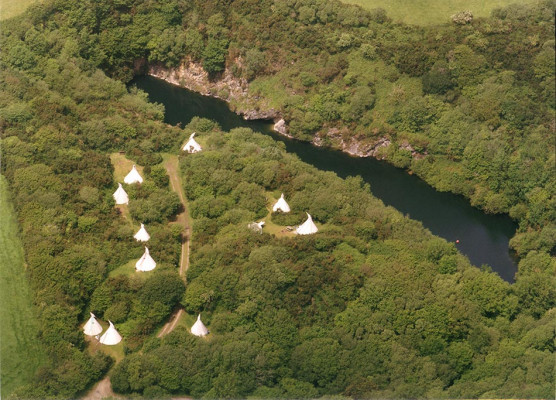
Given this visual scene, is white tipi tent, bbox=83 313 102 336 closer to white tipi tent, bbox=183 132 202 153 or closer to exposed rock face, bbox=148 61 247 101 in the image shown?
white tipi tent, bbox=183 132 202 153

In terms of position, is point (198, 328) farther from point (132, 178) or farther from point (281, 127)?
point (281, 127)

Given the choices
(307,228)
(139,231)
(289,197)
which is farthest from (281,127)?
(139,231)

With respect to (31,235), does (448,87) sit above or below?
above

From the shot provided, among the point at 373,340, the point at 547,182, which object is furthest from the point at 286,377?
the point at 547,182

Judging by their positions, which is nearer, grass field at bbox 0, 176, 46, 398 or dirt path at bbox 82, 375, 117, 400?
dirt path at bbox 82, 375, 117, 400

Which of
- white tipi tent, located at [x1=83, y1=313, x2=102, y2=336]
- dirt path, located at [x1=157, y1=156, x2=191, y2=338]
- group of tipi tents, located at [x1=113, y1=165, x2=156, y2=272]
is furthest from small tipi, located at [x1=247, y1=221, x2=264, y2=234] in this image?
white tipi tent, located at [x1=83, y1=313, x2=102, y2=336]

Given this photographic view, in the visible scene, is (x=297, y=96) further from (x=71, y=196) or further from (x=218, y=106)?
(x=71, y=196)
